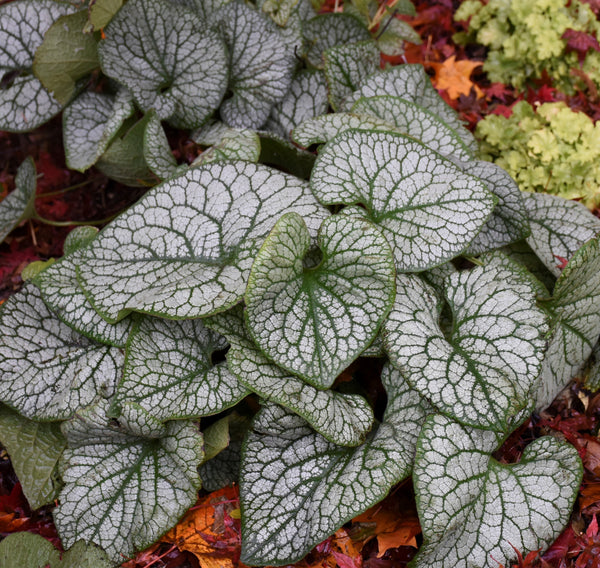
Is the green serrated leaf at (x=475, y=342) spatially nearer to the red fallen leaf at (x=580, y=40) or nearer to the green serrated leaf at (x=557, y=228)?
the green serrated leaf at (x=557, y=228)

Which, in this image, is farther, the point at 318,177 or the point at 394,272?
the point at 318,177

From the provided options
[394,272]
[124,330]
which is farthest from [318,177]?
[124,330]

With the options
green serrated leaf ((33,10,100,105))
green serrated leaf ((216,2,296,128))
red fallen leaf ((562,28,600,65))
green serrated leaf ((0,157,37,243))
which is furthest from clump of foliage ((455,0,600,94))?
green serrated leaf ((0,157,37,243))

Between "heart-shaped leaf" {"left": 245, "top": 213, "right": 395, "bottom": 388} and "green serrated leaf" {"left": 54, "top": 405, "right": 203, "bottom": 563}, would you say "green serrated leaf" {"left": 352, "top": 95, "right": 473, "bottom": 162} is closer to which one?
"heart-shaped leaf" {"left": 245, "top": 213, "right": 395, "bottom": 388}

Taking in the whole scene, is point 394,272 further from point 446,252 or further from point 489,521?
point 489,521

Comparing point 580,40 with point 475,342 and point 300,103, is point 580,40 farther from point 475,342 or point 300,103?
point 475,342

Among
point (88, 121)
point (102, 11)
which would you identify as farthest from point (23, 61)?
point (102, 11)

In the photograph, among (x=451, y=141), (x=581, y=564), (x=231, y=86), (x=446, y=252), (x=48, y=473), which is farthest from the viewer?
(x=231, y=86)
